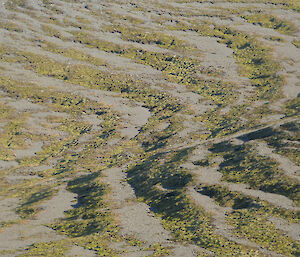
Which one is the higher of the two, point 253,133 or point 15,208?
point 253,133

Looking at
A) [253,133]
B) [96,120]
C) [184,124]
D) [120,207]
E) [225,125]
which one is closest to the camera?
[120,207]

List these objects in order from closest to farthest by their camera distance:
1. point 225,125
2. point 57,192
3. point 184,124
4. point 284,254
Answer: point 284,254
point 57,192
point 225,125
point 184,124

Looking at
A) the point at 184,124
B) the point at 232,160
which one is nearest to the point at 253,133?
the point at 232,160

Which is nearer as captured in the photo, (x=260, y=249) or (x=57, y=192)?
(x=260, y=249)

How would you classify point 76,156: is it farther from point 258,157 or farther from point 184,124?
point 258,157

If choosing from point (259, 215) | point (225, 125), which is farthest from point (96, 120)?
point (259, 215)

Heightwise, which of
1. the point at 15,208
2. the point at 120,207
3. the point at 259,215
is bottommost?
the point at 15,208
